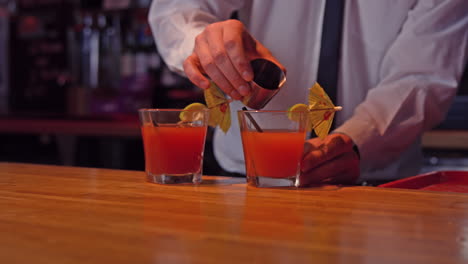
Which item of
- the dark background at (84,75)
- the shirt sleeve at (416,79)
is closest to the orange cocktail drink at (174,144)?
the shirt sleeve at (416,79)

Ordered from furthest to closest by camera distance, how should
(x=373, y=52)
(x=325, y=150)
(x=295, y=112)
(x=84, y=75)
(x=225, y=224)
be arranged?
(x=84, y=75), (x=373, y=52), (x=325, y=150), (x=295, y=112), (x=225, y=224)

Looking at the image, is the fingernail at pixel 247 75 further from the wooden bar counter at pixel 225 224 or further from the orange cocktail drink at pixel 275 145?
the wooden bar counter at pixel 225 224

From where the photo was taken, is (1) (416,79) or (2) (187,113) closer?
(2) (187,113)

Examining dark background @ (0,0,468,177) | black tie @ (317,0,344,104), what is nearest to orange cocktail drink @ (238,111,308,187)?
black tie @ (317,0,344,104)

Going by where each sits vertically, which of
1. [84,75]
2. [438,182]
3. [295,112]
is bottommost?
[84,75]

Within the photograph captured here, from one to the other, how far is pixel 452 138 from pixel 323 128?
171 centimetres

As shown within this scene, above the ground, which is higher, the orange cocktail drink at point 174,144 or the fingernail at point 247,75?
the fingernail at point 247,75

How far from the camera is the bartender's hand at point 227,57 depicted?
985 mm

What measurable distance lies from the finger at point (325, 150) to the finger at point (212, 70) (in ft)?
0.63

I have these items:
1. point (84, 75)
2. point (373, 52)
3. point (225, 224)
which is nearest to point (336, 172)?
point (225, 224)

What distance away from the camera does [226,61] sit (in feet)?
3.28

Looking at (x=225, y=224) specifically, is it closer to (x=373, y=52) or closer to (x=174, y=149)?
(x=174, y=149)

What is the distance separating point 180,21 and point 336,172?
0.75 metres

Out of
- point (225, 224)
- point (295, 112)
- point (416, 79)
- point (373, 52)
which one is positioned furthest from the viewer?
point (373, 52)
